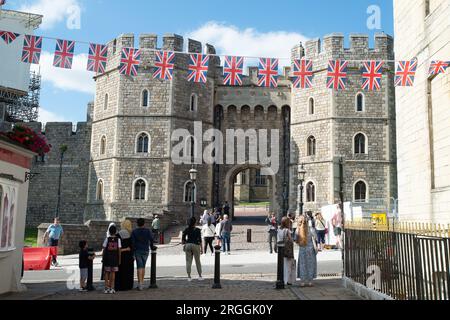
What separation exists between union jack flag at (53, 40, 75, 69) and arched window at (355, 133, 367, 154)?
19.0 metres

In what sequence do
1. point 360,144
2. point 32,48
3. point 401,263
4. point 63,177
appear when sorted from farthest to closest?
point 63,177 < point 360,144 < point 32,48 < point 401,263

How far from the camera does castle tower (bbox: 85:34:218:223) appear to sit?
89.8ft

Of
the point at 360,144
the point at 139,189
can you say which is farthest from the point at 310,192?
the point at 139,189

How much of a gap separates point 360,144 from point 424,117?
1677 cm

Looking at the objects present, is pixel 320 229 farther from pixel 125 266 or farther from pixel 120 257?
pixel 120 257

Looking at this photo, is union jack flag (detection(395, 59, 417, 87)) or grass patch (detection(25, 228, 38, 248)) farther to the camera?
grass patch (detection(25, 228, 38, 248))

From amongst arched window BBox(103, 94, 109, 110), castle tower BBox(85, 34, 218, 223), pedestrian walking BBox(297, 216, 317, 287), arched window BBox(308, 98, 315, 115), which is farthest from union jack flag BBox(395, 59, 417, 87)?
arched window BBox(103, 94, 109, 110)

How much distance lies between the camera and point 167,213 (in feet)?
86.0

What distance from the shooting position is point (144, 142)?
91.3ft

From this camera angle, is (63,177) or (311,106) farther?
(63,177)

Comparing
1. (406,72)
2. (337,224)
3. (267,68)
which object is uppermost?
(267,68)

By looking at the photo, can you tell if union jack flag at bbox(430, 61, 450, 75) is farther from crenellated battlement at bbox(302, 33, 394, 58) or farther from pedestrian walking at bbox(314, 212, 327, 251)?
crenellated battlement at bbox(302, 33, 394, 58)

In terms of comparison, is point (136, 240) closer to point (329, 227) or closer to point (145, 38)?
point (329, 227)

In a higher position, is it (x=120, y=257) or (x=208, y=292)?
(x=120, y=257)
